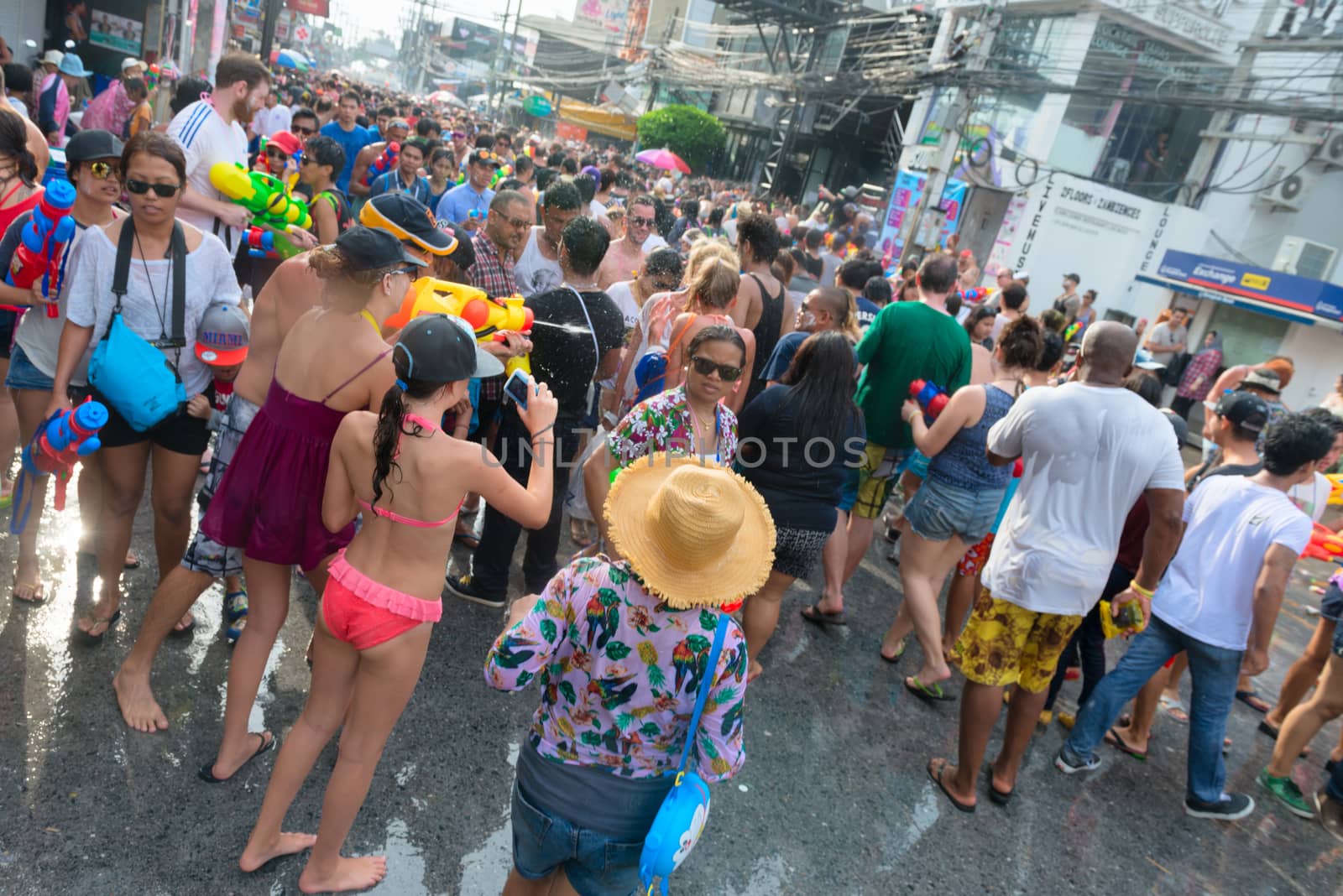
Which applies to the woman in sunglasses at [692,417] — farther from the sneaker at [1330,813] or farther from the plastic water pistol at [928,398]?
the sneaker at [1330,813]

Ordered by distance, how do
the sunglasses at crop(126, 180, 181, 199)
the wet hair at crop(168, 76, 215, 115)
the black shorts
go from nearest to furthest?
the sunglasses at crop(126, 180, 181, 199) < the black shorts < the wet hair at crop(168, 76, 215, 115)

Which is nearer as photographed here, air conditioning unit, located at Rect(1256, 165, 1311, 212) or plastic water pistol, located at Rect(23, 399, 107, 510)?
plastic water pistol, located at Rect(23, 399, 107, 510)

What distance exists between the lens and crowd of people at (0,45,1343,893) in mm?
1867

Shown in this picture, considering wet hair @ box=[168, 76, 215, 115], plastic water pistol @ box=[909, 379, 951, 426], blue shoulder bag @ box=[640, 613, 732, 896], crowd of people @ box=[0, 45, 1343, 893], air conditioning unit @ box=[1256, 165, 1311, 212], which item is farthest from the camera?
air conditioning unit @ box=[1256, 165, 1311, 212]

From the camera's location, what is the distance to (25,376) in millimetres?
3164

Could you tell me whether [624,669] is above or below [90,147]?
below

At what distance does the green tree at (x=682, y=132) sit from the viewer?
1225 inches

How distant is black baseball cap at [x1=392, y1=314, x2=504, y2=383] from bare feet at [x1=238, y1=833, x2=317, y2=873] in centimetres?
147

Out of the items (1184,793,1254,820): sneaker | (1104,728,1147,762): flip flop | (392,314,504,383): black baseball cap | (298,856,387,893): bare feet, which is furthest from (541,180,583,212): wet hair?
(1184,793,1254,820): sneaker

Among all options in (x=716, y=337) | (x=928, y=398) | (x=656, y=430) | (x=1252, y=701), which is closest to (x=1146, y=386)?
(x=928, y=398)

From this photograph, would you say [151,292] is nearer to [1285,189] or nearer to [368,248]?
[368,248]

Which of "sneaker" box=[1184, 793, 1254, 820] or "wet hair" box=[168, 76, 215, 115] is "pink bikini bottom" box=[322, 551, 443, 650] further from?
"wet hair" box=[168, 76, 215, 115]

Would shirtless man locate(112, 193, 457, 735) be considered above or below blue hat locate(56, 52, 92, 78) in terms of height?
below

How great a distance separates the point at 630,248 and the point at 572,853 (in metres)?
4.31
